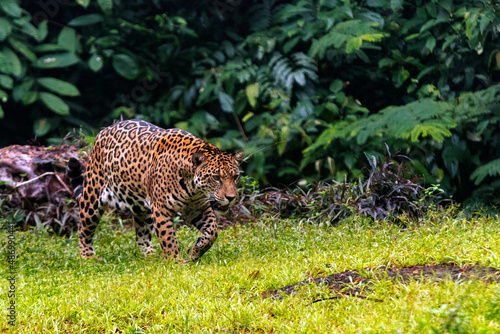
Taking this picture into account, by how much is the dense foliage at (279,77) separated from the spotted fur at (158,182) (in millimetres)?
3091

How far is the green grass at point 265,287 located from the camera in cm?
422

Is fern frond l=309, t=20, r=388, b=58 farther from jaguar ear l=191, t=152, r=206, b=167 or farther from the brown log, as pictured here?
the brown log

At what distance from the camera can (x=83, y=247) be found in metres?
8.04

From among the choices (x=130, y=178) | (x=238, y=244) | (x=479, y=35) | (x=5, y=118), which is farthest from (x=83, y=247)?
(x=479, y=35)

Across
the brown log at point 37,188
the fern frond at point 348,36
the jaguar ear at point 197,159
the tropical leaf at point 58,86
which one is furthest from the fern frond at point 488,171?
the tropical leaf at point 58,86

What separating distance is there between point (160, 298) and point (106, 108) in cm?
792

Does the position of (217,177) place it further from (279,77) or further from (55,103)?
(55,103)

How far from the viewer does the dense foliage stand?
33.1ft

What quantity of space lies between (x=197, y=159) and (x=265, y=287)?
6.43ft

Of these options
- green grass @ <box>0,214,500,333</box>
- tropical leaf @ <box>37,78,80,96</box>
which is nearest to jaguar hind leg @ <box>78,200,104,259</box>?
A: green grass @ <box>0,214,500,333</box>

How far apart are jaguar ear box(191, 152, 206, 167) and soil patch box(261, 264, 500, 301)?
6.57ft

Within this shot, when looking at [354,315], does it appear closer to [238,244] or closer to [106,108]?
[238,244]

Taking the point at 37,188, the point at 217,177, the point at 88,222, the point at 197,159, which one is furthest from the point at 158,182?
the point at 37,188

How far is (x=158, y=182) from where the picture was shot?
23.7 ft
